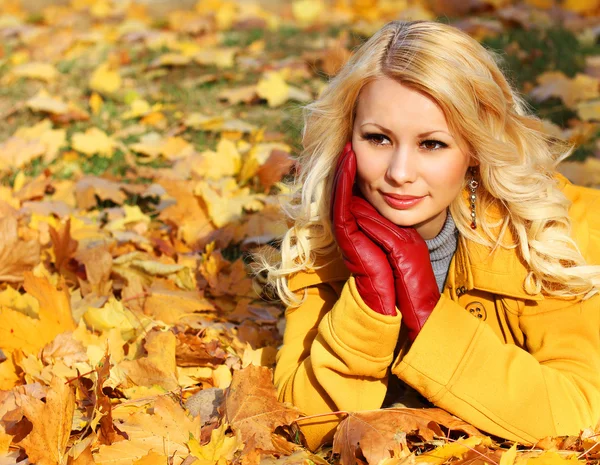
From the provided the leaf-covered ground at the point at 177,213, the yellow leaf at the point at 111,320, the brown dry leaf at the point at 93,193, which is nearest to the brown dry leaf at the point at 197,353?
the leaf-covered ground at the point at 177,213

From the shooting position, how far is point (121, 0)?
7.58 metres

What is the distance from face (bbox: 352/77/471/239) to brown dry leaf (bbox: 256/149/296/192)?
4.87 feet

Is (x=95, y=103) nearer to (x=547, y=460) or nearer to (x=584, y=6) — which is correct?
(x=547, y=460)

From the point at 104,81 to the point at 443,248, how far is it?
3.32 metres

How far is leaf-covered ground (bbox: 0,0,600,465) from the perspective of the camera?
2227 mm

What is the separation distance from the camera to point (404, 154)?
2.31 m

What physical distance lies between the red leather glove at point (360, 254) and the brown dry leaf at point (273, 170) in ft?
5.03

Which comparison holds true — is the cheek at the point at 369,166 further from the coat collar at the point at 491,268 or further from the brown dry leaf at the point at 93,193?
the brown dry leaf at the point at 93,193

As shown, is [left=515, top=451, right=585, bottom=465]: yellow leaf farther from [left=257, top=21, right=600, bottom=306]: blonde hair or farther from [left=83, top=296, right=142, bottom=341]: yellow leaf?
[left=83, top=296, right=142, bottom=341]: yellow leaf

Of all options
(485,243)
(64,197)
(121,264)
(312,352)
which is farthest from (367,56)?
(64,197)

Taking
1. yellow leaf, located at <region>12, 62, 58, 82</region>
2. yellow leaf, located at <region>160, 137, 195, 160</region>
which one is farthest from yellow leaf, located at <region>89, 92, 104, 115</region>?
yellow leaf, located at <region>160, 137, 195, 160</region>

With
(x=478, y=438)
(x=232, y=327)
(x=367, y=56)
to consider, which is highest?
(x=367, y=56)

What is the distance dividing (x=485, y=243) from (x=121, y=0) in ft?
19.7

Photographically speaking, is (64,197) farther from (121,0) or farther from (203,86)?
(121,0)
